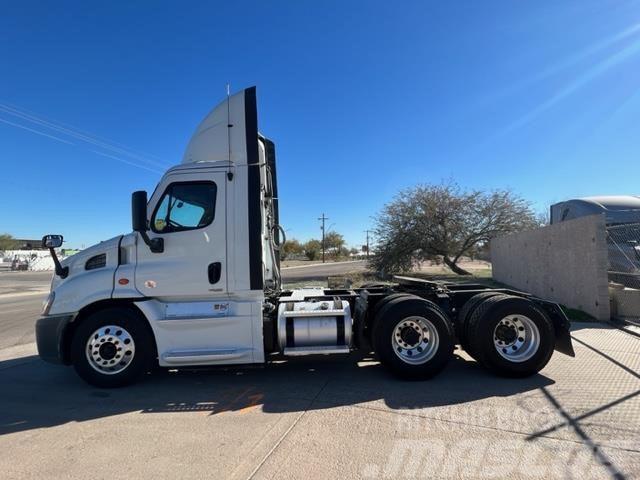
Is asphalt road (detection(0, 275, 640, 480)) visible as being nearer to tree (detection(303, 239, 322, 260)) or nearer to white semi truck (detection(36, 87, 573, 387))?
white semi truck (detection(36, 87, 573, 387))

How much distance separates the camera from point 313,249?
3521 inches

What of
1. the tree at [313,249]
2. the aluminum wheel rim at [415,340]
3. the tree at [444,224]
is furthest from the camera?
the tree at [313,249]

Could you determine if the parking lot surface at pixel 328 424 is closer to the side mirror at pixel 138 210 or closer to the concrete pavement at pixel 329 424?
the concrete pavement at pixel 329 424

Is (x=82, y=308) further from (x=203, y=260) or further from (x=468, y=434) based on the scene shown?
(x=468, y=434)

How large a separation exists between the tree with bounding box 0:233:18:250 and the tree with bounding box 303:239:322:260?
69.3 meters

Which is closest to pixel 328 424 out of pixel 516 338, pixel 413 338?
pixel 413 338

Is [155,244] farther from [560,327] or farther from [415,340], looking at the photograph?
[560,327]

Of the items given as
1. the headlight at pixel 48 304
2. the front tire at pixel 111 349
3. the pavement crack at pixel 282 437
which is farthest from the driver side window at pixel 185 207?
the pavement crack at pixel 282 437

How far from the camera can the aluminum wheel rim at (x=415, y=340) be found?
5.42 m

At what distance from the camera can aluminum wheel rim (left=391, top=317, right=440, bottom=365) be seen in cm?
542

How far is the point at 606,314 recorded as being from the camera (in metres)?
8.91

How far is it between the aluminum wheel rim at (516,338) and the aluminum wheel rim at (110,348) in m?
4.72

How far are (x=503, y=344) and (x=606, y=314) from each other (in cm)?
494

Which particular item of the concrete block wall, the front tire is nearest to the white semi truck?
the front tire
